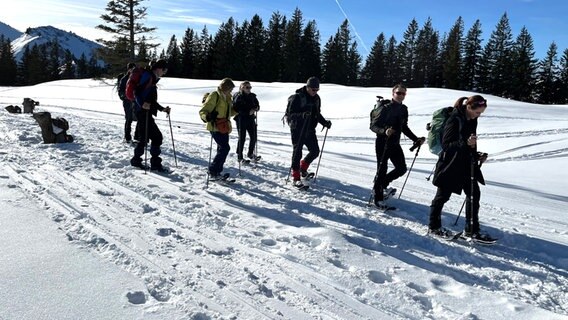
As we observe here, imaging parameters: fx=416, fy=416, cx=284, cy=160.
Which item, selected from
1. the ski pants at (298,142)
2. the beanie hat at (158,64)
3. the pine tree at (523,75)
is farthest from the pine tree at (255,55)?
the ski pants at (298,142)

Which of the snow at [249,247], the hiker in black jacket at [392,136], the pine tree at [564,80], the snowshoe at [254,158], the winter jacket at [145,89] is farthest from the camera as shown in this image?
the pine tree at [564,80]

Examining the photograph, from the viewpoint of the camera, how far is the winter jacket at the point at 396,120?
7.14 meters

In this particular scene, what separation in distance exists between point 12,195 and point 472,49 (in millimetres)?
63730

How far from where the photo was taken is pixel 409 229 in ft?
20.5

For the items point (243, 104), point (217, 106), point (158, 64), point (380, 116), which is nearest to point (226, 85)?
point (217, 106)

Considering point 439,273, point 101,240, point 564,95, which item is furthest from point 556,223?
point 564,95

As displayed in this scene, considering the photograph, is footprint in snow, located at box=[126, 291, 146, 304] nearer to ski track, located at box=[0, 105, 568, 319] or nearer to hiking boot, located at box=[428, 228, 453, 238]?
ski track, located at box=[0, 105, 568, 319]

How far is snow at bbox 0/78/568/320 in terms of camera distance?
3.74 metres

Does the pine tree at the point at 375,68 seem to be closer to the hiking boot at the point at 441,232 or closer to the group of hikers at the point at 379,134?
the group of hikers at the point at 379,134

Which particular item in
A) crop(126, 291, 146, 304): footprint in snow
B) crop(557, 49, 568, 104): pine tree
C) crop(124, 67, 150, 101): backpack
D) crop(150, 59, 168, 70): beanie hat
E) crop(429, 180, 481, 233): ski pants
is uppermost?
crop(557, 49, 568, 104): pine tree

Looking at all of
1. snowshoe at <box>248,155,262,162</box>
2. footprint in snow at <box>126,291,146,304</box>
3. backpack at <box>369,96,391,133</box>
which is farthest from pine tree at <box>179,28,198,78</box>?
footprint in snow at <box>126,291,146,304</box>

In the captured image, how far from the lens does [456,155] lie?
5.68 metres

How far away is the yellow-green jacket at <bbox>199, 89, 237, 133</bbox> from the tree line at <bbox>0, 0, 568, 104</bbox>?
49546mm

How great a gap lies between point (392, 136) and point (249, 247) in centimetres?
349
